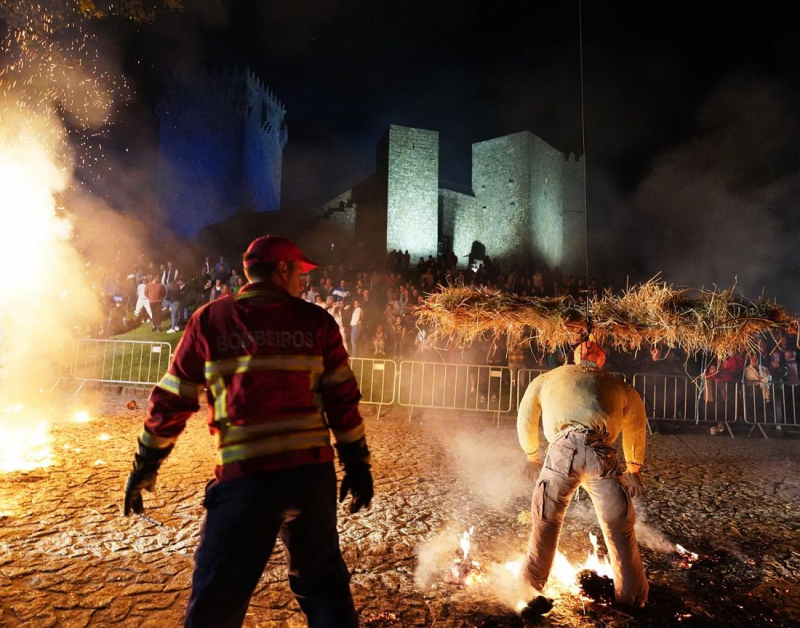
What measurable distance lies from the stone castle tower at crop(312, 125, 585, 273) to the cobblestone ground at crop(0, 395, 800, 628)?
26680mm

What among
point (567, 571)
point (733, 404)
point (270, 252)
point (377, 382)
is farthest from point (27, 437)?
point (733, 404)

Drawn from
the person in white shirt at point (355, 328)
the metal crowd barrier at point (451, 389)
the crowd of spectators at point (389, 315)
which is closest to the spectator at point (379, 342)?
the crowd of spectators at point (389, 315)

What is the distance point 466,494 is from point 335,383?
3.72 meters

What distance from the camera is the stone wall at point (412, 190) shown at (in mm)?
32375

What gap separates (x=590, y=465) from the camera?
10.3 ft

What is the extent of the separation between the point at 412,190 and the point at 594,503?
31.2 m

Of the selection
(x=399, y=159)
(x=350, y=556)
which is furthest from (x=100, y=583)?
(x=399, y=159)

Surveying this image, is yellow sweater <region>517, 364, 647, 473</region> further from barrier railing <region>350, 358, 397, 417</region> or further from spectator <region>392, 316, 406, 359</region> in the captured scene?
spectator <region>392, 316, 406, 359</region>

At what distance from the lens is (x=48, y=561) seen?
3.45 m

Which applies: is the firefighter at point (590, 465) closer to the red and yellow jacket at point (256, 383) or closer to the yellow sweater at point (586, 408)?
the yellow sweater at point (586, 408)

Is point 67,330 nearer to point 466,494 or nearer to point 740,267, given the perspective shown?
point 466,494

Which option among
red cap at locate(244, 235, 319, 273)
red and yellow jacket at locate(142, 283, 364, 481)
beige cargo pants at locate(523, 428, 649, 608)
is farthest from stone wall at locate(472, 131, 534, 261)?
red and yellow jacket at locate(142, 283, 364, 481)

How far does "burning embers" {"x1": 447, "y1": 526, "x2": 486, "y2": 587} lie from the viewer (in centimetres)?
344

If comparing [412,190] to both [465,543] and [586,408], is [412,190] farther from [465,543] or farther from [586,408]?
[586,408]
